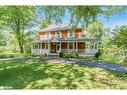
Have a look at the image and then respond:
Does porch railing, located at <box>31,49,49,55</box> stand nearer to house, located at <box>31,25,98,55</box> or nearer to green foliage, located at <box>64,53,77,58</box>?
house, located at <box>31,25,98,55</box>

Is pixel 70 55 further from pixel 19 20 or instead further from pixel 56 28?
pixel 19 20

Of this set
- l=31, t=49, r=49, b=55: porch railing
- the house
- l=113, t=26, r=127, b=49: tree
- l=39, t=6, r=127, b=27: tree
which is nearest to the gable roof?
the house

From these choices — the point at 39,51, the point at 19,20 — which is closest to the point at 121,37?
the point at 39,51

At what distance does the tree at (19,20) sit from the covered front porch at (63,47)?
316 millimetres

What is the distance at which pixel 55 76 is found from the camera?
5.12 m

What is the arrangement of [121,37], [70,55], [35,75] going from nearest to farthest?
[121,37], [35,75], [70,55]

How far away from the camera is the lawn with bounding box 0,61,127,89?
4.91m

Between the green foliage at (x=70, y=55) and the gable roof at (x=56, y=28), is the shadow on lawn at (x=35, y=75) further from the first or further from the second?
the gable roof at (x=56, y=28)

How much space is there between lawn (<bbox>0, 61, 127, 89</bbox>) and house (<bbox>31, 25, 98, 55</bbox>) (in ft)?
0.94

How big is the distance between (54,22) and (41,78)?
1102 mm

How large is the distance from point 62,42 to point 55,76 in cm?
71

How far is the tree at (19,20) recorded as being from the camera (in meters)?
5.27

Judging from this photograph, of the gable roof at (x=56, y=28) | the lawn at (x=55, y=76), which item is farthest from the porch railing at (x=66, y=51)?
the gable roof at (x=56, y=28)
